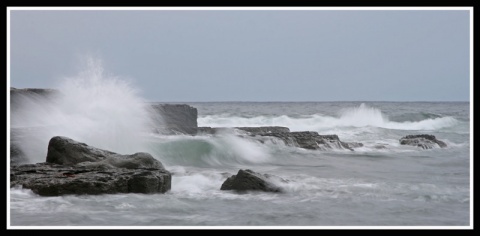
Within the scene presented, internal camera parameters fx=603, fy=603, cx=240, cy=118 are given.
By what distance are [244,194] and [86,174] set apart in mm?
2138

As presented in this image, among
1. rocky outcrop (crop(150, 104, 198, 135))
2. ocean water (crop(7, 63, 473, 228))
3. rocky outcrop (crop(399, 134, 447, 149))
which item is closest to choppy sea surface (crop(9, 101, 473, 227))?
ocean water (crop(7, 63, 473, 228))

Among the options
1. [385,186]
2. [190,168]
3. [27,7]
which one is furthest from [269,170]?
[27,7]

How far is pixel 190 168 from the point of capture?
11.0 m

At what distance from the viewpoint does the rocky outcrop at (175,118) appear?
1822 centimetres

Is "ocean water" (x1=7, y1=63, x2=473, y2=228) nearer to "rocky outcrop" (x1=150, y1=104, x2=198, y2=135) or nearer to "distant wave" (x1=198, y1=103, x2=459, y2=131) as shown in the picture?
"rocky outcrop" (x1=150, y1=104, x2=198, y2=135)

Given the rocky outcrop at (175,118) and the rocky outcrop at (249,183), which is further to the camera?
the rocky outcrop at (175,118)

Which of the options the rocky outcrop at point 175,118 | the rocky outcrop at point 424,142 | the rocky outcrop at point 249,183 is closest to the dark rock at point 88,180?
the rocky outcrop at point 249,183

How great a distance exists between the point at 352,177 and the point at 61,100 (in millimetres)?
7822

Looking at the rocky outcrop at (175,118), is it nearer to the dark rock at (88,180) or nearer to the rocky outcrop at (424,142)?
the rocky outcrop at (424,142)

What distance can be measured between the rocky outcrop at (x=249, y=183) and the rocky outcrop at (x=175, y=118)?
9408mm

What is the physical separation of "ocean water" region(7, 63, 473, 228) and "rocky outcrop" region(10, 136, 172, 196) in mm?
184

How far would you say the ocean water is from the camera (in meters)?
6.60

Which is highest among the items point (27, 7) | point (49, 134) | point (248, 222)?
point (27, 7)

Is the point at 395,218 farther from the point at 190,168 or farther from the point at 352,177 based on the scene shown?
the point at 190,168
